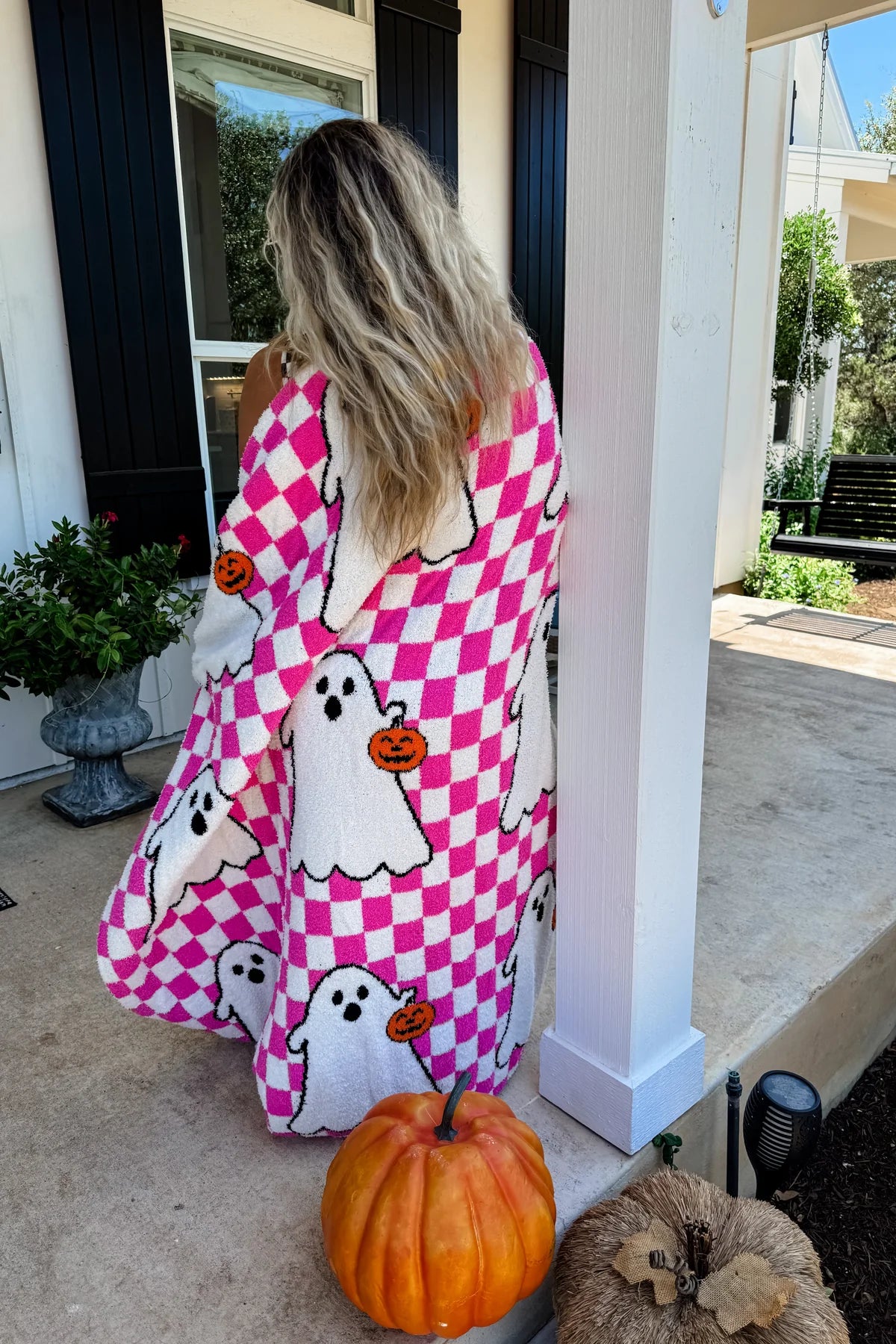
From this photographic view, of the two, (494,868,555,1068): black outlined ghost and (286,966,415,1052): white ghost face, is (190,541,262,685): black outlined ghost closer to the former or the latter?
(286,966,415,1052): white ghost face

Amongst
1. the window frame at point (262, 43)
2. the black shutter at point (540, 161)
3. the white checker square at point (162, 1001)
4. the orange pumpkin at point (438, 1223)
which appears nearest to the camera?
the orange pumpkin at point (438, 1223)

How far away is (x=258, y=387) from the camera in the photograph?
1489mm

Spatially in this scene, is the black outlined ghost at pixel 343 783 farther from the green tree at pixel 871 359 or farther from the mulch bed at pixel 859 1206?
the green tree at pixel 871 359

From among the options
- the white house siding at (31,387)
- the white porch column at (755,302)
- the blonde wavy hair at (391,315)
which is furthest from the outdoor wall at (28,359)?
the white porch column at (755,302)

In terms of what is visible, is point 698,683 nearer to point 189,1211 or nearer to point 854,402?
point 189,1211

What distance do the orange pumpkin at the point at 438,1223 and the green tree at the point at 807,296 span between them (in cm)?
915

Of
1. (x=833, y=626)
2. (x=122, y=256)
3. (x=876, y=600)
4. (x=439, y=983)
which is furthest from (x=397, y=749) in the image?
(x=876, y=600)

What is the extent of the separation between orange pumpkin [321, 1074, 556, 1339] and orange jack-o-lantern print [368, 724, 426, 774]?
16.8 inches

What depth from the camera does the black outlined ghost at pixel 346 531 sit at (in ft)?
4.17

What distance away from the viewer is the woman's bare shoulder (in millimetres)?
1398

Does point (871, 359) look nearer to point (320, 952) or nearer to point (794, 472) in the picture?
point (794, 472)

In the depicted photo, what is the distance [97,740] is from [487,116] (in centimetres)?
311

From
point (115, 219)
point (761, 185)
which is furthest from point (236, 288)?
point (761, 185)

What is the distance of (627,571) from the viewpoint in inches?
52.4
